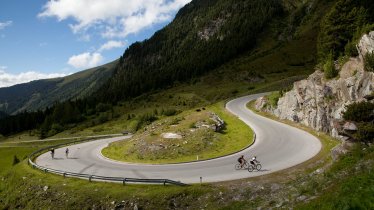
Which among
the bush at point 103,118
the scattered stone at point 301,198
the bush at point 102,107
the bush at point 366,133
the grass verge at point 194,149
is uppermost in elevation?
the bush at point 102,107

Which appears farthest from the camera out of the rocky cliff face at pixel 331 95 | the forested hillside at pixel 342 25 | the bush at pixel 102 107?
the bush at pixel 102 107

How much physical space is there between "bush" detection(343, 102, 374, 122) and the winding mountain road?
7920 millimetres

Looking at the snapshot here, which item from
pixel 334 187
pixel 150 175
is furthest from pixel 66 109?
pixel 334 187

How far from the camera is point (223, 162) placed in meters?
41.0

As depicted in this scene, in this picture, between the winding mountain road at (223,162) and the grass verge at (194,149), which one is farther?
the grass verge at (194,149)

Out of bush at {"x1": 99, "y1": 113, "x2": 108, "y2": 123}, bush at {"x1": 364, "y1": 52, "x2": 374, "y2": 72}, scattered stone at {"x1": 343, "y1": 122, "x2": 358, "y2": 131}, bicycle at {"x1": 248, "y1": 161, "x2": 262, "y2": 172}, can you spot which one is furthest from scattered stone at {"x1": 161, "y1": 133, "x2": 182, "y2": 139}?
bush at {"x1": 99, "y1": 113, "x2": 108, "y2": 123}

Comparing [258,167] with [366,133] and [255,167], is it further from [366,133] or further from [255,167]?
[366,133]

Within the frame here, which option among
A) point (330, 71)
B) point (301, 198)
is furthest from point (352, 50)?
point (301, 198)

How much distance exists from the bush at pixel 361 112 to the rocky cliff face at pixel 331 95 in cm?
97

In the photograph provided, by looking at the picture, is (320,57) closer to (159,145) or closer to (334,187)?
(159,145)

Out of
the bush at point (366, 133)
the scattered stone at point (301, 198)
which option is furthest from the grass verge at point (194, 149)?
the scattered stone at point (301, 198)

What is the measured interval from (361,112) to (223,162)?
1597cm

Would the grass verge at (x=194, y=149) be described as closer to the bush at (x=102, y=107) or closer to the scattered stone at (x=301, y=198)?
the scattered stone at (x=301, y=198)

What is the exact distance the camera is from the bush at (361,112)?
31.2 meters
